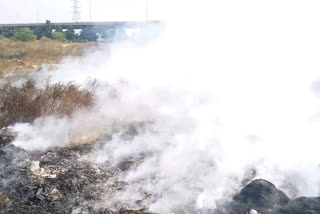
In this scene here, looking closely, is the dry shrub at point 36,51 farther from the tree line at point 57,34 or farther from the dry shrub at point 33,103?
the dry shrub at point 33,103

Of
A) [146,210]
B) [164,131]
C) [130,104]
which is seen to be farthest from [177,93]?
[146,210]

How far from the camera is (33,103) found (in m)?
9.36

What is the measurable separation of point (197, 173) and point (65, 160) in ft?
9.46

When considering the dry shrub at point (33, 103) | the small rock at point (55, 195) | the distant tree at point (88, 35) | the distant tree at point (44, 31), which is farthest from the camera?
the distant tree at point (44, 31)

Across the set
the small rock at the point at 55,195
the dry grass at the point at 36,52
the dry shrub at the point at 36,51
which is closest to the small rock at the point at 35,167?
the small rock at the point at 55,195

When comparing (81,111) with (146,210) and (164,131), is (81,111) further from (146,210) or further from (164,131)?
(146,210)

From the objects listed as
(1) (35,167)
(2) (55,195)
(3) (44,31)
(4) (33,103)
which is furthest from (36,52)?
(2) (55,195)

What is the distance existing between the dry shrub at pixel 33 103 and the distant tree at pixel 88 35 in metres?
44.4

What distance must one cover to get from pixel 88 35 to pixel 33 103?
4841 centimetres

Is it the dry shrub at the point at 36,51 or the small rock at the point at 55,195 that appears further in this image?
the dry shrub at the point at 36,51

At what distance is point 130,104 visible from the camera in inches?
495

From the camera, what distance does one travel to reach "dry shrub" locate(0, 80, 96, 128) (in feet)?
30.5

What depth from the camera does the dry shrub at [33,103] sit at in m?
9.29

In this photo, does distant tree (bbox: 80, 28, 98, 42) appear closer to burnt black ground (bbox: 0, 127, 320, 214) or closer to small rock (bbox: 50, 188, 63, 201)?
burnt black ground (bbox: 0, 127, 320, 214)
